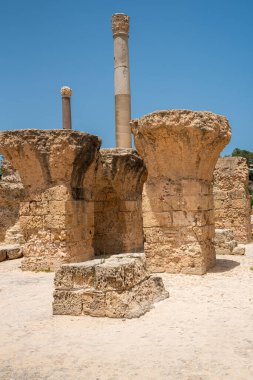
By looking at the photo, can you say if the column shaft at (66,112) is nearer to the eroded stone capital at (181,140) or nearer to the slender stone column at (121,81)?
the slender stone column at (121,81)

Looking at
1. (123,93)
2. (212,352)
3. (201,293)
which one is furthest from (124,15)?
(212,352)

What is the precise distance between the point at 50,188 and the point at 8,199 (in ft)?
21.0

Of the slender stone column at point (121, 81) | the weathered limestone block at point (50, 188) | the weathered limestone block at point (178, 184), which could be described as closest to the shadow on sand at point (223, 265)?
the weathered limestone block at point (178, 184)

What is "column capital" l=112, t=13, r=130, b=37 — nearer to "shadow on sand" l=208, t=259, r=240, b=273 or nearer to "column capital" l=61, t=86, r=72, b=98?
"column capital" l=61, t=86, r=72, b=98

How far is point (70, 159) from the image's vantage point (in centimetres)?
904

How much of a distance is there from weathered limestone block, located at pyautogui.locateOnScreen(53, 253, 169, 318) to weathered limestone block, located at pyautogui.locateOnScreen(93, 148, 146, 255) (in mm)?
5999

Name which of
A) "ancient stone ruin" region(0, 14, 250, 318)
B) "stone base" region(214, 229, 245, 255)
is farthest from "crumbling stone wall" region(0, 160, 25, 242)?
"stone base" region(214, 229, 245, 255)

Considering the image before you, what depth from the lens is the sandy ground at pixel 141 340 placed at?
3389mm

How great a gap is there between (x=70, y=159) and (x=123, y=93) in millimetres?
8469

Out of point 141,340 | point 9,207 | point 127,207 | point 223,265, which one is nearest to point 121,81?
point 9,207

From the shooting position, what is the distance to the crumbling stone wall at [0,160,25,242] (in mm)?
14969

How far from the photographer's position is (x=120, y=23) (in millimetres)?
16453

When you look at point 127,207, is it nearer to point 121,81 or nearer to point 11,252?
point 11,252

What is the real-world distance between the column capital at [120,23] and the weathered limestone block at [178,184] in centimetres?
995
